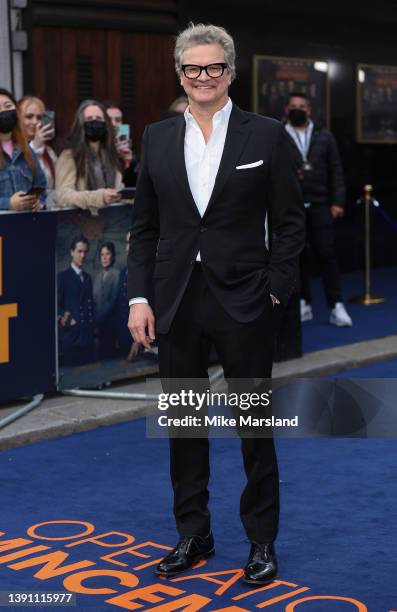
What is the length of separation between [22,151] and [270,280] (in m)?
3.73

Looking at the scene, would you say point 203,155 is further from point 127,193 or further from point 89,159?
point 89,159

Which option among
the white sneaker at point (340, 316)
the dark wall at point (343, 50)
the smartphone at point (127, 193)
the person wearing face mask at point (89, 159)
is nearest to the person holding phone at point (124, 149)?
the person wearing face mask at point (89, 159)

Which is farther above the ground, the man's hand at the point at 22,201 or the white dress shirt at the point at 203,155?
the white dress shirt at the point at 203,155

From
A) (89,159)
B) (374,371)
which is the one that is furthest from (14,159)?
(374,371)

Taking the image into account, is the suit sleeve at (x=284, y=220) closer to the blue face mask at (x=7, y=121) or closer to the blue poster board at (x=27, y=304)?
the blue poster board at (x=27, y=304)

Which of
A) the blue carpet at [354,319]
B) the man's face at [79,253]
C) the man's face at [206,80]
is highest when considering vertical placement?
the man's face at [206,80]

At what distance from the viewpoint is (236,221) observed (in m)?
4.56

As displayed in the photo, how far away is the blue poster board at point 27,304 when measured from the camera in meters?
7.31

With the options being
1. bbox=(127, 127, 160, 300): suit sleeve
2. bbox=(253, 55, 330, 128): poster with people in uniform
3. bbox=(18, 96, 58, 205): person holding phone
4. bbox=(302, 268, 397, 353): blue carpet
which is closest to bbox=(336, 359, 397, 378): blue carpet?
bbox=(302, 268, 397, 353): blue carpet

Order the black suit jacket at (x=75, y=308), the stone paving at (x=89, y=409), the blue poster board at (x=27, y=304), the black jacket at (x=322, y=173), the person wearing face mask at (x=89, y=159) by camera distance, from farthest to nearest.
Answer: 1. the black jacket at (x=322, y=173)
2. the person wearing face mask at (x=89, y=159)
3. the black suit jacket at (x=75, y=308)
4. the blue poster board at (x=27, y=304)
5. the stone paving at (x=89, y=409)

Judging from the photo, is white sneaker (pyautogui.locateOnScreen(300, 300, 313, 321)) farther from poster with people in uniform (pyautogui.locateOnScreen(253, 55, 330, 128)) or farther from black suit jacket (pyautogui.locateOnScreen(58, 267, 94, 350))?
black suit jacket (pyautogui.locateOnScreen(58, 267, 94, 350))

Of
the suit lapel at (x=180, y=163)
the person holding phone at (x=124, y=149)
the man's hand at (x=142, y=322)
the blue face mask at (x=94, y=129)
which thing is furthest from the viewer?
the person holding phone at (x=124, y=149)

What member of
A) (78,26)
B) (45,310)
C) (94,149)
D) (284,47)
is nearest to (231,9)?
(284,47)

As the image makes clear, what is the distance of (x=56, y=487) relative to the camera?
6.13 m
